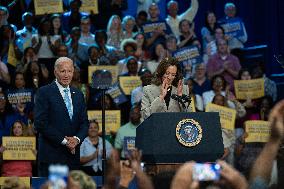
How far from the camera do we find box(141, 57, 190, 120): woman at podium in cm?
649

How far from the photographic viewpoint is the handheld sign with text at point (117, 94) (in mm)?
10898

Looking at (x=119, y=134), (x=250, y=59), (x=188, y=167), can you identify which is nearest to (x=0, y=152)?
(x=119, y=134)

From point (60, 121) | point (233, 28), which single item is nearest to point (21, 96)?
point (60, 121)

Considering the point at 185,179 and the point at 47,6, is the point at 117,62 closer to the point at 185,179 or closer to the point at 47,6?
the point at 47,6

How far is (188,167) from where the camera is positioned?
3.73m

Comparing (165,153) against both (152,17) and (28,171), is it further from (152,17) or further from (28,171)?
(152,17)

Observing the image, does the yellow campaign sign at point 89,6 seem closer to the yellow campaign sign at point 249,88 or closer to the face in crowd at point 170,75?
the yellow campaign sign at point 249,88

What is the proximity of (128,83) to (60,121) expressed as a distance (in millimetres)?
4194

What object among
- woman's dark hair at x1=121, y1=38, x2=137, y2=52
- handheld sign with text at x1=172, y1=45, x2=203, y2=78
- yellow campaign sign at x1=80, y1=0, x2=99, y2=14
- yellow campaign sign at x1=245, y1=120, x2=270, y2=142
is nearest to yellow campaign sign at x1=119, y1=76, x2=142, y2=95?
woman's dark hair at x1=121, y1=38, x2=137, y2=52

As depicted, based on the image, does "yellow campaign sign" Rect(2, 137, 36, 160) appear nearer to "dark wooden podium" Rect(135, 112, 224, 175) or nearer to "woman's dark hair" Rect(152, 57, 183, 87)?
"woman's dark hair" Rect(152, 57, 183, 87)

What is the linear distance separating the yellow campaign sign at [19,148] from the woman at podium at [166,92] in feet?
10.7

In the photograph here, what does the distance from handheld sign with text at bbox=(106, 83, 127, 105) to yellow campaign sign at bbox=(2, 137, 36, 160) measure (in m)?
1.61

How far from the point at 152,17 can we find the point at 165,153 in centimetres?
696

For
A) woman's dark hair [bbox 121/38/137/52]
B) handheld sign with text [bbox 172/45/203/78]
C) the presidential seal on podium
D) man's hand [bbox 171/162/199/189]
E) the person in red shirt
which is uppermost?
woman's dark hair [bbox 121/38/137/52]
